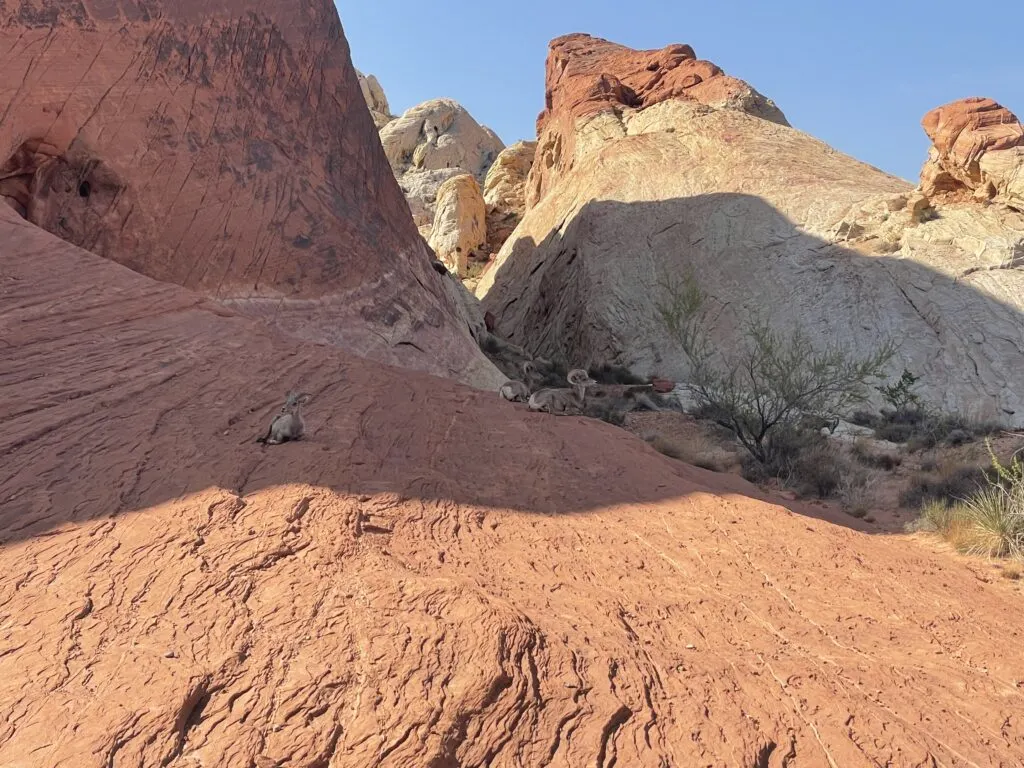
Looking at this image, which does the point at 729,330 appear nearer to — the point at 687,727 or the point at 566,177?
the point at 566,177

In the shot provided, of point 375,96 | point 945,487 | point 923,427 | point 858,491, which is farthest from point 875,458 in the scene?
point 375,96

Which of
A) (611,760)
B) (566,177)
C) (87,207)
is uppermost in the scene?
(566,177)

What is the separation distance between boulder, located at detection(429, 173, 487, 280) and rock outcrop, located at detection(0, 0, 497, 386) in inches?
745

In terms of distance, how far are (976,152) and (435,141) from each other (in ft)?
111

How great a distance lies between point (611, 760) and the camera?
3076 mm

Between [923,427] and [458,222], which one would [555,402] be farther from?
[458,222]

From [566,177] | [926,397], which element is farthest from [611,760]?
[566,177]

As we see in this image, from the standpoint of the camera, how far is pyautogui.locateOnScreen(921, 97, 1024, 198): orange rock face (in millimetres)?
19609

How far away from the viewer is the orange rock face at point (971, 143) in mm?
19609

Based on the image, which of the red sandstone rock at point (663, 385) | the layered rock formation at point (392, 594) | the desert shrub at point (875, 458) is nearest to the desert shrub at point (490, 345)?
the red sandstone rock at point (663, 385)

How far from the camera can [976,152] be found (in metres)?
19.9

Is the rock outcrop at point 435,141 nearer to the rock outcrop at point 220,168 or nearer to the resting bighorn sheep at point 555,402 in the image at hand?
the rock outcrop at point 220,168

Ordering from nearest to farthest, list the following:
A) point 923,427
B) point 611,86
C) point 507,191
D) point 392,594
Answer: point 392,594 → point 923,427 → point 611,86 → point 507,191

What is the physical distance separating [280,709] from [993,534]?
697 centimetres
